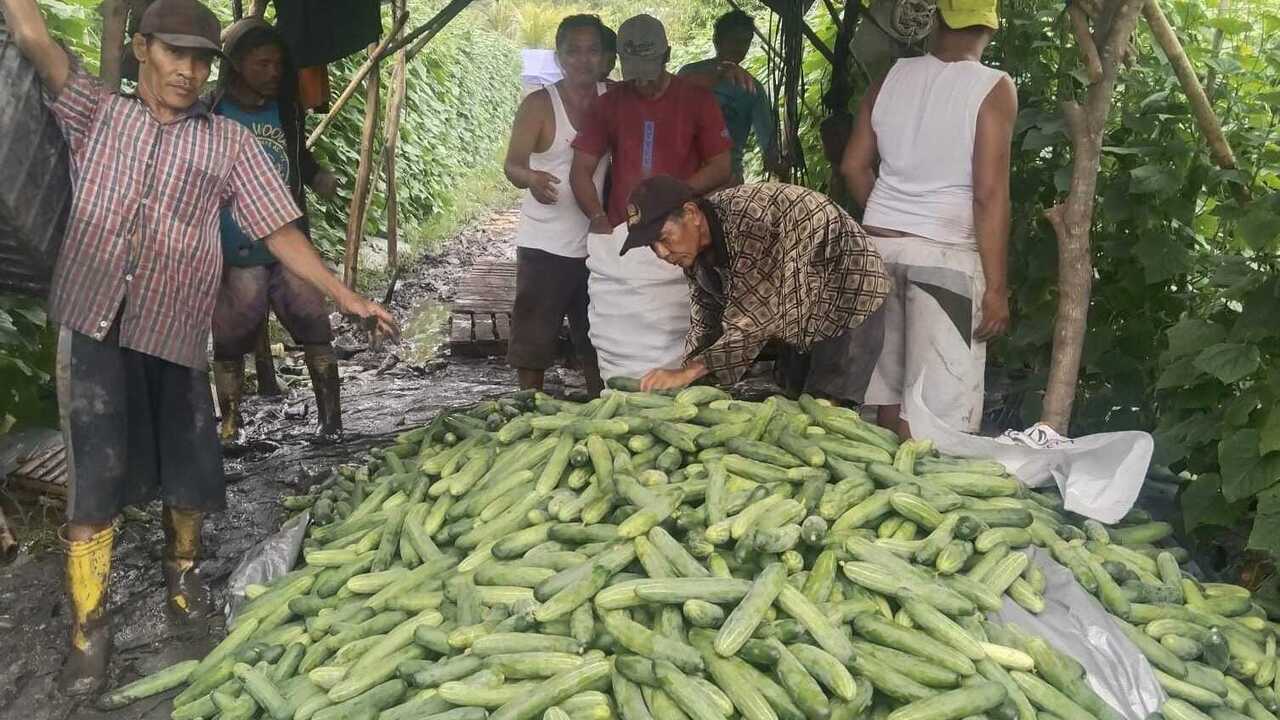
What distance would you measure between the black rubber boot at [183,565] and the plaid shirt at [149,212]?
733 millimetres

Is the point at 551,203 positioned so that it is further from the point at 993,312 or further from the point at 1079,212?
the point at 1079,212

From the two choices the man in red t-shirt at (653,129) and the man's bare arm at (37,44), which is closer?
the man's bare arm at (37,44)

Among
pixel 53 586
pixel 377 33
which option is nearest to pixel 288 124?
pixel 377 33

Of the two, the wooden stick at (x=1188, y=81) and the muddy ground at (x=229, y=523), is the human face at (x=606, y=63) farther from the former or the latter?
the wooden stick at (x=1188, y=81)

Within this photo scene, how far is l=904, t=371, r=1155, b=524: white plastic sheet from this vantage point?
377 cm

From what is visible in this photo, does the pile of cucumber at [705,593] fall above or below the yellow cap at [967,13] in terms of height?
below

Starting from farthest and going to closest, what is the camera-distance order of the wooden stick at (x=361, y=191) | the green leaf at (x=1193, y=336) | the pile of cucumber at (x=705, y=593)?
the wooden stick at (x=361, y=191)
the green leaf at (x=1193, y=336)
the pile of cucumber at (x=705, y=593)

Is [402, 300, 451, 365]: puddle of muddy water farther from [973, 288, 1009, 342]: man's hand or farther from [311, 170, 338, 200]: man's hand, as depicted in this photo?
[973, 288, 1009, 342]: man's hand

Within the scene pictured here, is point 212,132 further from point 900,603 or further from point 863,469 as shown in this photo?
point 900,603

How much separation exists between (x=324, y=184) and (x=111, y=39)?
8.28ft

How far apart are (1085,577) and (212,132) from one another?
346cm

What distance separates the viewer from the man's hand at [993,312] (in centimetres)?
447

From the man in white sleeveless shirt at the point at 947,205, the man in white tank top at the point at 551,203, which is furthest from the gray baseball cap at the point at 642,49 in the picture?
the man in white sleeveless shirt at the point at 947,205

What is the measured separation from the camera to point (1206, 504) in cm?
398
